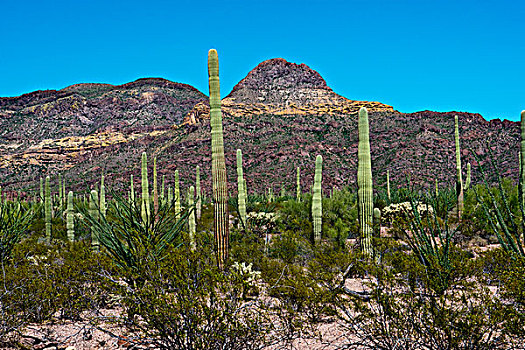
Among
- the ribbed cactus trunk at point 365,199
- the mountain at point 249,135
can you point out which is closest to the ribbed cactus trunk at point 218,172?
the ribbed cactus trunk at point 365,199

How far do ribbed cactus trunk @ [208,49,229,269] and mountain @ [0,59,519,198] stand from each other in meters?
14.1

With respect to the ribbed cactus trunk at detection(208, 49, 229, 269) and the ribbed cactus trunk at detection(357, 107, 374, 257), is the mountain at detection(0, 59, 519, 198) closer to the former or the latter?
the ribbed cactus trunk at detection(208, 49, 229, 269)

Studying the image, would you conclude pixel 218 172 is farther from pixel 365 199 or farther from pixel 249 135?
pixel 249 135

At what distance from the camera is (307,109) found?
72.6 meters

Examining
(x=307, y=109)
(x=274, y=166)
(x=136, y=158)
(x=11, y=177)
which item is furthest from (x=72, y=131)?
(x=274, y=166)

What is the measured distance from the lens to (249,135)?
55.6 metres

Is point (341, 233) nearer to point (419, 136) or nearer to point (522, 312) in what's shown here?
point (522, 312)

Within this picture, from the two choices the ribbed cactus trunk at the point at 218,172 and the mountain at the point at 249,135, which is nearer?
the ribbed cactus trunk at the point at 218,172

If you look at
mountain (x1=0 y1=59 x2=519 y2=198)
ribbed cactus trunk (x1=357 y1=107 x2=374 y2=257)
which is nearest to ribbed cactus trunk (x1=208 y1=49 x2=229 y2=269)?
ribbed cactus trunk (x1=357 y1=107 x2=374 y2=257)

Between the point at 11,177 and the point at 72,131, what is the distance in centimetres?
2405

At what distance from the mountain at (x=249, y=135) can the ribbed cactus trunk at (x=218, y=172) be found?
14.1 meters

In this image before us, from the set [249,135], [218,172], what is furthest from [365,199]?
[249,135]

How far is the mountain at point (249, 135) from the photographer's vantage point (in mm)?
44812

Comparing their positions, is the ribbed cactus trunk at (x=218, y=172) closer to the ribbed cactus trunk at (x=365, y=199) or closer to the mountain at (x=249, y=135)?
the ribbed cactus trunk at (x=365, y=199)
